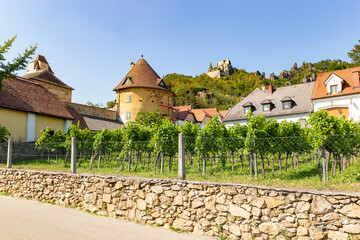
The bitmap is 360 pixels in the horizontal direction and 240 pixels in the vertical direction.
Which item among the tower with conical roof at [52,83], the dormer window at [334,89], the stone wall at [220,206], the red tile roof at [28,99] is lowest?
the stone wall at [220,206]

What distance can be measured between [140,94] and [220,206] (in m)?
33.7

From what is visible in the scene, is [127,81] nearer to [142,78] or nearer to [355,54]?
[142,78]

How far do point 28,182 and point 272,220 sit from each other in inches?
327

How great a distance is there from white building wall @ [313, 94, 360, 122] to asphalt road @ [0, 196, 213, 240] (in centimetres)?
2599

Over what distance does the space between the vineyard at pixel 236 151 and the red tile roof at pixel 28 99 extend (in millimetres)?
6546

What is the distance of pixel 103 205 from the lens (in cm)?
734

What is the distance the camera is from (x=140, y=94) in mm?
38250

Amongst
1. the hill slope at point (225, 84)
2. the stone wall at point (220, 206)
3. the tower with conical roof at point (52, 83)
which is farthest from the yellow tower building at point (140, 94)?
the hill slope at point (225, 84)

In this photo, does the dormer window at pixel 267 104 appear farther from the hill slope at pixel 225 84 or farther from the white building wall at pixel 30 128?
the hill slope at pixel 225 84

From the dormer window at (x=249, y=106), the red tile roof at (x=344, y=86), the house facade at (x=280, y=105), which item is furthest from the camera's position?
the dormer window at (x=249, y=106)

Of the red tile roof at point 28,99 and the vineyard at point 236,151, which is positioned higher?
the red tile roof at point 28,99

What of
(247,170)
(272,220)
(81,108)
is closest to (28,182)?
(272,220)

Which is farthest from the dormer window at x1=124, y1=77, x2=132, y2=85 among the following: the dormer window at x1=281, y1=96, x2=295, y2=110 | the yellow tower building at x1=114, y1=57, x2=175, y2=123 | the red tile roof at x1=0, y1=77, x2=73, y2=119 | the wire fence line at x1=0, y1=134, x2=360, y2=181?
the wire fence line at x1=0, y1=134, x2=360, y2=181

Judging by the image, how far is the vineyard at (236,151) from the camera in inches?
409
